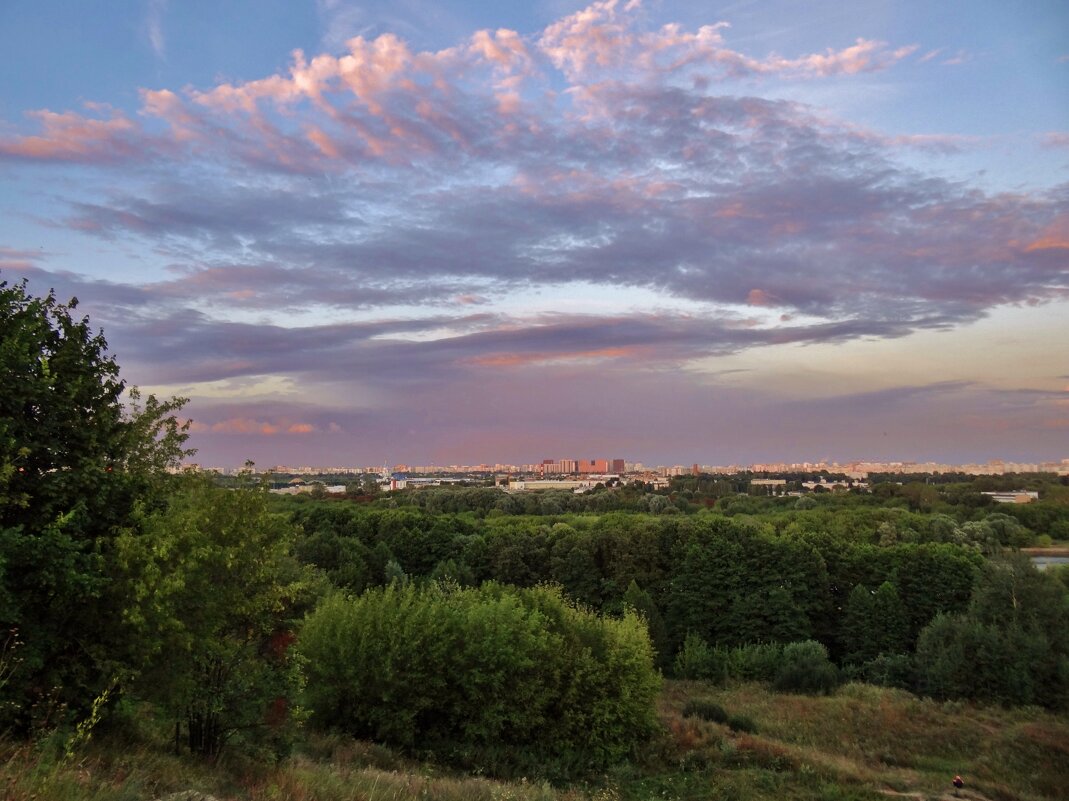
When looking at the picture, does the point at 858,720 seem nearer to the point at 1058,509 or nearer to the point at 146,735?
the point at 146,735

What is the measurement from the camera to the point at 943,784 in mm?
23531

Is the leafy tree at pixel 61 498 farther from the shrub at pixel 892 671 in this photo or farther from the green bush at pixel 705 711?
the shrub at pixel 892 671

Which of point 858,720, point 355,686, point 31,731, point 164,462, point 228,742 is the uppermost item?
point 164,462

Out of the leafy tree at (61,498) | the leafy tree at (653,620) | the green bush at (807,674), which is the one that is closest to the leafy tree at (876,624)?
the green bush at (807,674)

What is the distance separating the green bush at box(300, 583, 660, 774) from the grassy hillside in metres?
1.98

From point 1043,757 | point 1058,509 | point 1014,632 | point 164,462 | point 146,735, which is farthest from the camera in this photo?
point 1058,509

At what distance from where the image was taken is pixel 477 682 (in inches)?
945

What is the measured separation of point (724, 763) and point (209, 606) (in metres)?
19.8

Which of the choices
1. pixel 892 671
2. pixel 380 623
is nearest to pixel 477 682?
pixel 380 623

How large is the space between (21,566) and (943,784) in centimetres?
2730

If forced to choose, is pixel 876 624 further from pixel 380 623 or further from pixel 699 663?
pixel 380 623

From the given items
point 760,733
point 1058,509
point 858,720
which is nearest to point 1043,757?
point 858,720

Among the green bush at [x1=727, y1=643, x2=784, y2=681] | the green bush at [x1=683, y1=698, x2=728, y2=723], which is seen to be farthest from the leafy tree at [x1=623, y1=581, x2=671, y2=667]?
the green bush at [x1=683, y1=698, x2=728, y2=723]

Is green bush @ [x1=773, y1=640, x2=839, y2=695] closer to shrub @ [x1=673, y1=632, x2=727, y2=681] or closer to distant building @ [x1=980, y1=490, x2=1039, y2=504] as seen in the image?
shrub @ [x1=673, y1=632, x2=727, y2=681]
